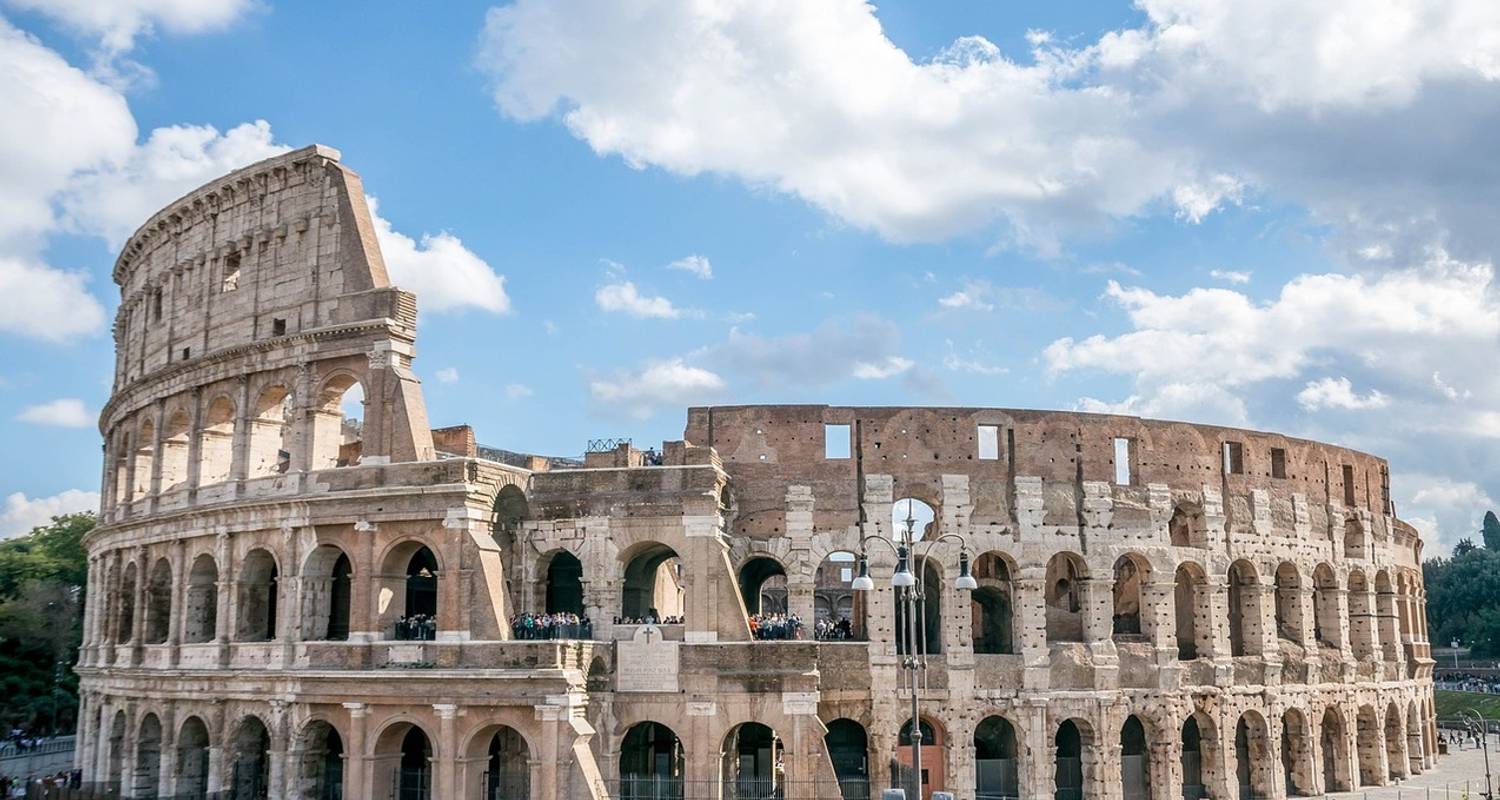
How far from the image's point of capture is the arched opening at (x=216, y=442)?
1326 inches

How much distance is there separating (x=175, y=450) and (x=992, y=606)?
24.2 m

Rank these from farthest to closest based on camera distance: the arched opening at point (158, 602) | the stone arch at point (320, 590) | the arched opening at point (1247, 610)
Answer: the arched opening at point (1247, 610)
the arched opening at point (158, 602)
the stone arch at point (320, 590)

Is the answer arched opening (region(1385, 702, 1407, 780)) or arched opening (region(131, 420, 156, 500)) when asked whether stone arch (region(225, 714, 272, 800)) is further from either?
arched opening (region(1385, 702, 1407, 780))

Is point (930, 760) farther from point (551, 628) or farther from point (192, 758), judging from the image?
point (192, 758)

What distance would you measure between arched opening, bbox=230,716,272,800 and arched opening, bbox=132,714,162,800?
3.50 metres

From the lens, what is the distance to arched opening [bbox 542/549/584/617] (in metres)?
33.0

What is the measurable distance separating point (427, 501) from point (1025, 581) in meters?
15.4

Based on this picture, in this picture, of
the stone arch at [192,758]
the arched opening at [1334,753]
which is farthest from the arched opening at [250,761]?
the arched opening at [1334,753]

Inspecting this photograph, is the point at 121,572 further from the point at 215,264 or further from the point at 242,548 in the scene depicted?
the point at 215,264

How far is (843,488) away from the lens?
3234 centimetres

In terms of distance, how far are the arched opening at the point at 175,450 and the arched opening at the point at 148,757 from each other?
21.4 feet

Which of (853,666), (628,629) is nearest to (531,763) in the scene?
(628,629)

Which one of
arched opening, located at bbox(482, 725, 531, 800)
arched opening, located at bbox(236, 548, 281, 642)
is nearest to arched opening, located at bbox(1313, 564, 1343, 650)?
arched opening, located at bbox(482, 725, 531, 800)

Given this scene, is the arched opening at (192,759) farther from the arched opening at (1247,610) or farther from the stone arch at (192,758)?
the arched opening at (1247,610)
